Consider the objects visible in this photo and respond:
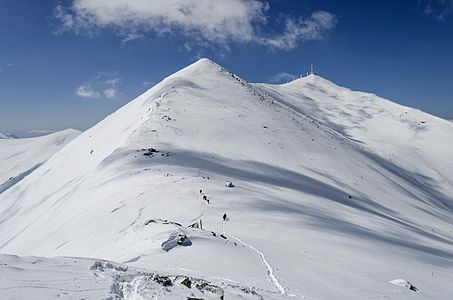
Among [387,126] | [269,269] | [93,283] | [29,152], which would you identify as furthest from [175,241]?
[29,152]

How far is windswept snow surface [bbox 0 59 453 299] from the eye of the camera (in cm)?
1154

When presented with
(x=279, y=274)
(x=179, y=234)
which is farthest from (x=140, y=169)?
(x=279, y=274)

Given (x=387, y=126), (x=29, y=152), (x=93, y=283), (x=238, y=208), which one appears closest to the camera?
(x=93, y=283)

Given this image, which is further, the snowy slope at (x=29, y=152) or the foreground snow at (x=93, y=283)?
the snowy slope at (x=29, y=152)

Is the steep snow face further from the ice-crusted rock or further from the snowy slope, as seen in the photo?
the snowy slope

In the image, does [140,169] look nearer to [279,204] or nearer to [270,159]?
[279,204]

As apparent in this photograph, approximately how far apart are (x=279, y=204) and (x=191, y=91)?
38.3 meters

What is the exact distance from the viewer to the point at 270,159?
3475cm

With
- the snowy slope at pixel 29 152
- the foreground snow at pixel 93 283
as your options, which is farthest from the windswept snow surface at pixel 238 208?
the snowy slope at pixel 29 152

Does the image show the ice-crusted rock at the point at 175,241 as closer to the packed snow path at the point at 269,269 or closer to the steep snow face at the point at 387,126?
the packed snow path at the point at 269,269

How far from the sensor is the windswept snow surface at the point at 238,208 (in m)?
11.5

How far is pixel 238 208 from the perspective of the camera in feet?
59.8

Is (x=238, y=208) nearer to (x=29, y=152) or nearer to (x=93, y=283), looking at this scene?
(x=93, y=283)

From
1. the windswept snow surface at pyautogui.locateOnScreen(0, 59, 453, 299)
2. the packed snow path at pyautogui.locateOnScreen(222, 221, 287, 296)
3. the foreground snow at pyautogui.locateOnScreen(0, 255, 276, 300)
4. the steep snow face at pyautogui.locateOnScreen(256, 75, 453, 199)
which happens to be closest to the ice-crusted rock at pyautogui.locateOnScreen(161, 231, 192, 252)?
the windswept snow surface at pyautogui.locateOnScreen(0, 59, 453, 299)
